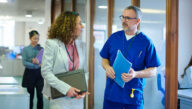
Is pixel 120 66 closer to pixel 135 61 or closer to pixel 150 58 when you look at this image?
pixel 135 61

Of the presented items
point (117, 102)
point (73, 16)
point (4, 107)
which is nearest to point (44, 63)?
point (73, 16)

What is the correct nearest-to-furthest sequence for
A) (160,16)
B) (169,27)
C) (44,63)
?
1. (44,63)
2. (169,27)
3. (160,16)

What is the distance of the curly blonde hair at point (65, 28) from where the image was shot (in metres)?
1.97

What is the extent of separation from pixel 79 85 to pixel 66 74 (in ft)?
0.45

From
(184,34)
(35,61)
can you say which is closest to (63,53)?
(184,34)

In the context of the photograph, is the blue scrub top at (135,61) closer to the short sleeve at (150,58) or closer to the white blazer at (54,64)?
the short sleeve at (150,58)

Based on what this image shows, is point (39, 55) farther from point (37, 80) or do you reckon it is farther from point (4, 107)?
point (4, 107)

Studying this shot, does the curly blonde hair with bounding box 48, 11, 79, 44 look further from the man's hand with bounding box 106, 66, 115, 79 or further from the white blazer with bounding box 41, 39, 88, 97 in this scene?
the man's hand with bounding box 106, 66, 115, 79

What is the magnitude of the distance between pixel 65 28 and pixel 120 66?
541mm

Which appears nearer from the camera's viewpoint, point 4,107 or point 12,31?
point 4,107

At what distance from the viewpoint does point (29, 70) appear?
438cm

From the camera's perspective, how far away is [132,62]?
6.60 ft

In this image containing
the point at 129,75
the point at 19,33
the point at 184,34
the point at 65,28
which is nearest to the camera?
the point at 129,75

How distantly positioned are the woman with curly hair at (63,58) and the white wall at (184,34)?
1243mm
